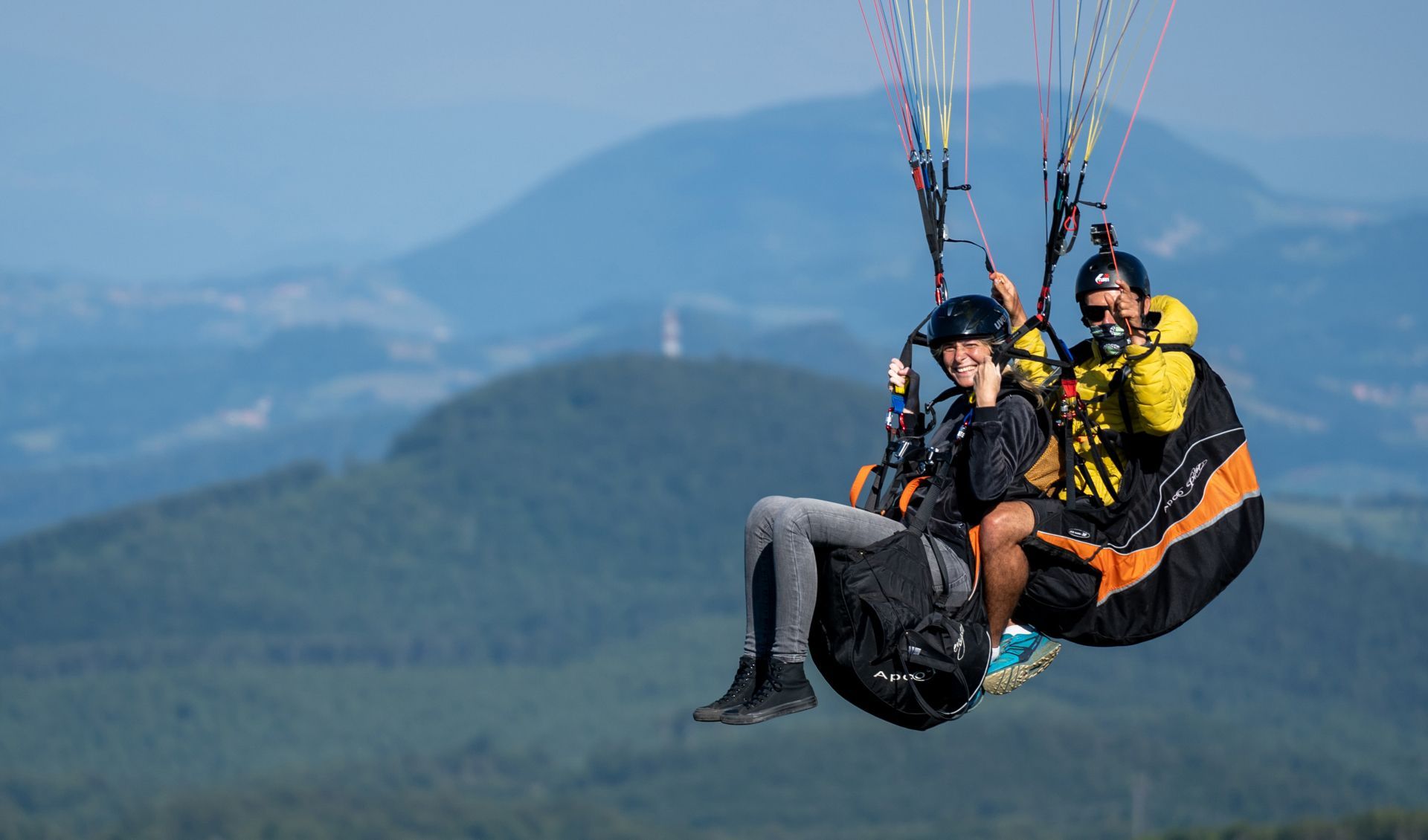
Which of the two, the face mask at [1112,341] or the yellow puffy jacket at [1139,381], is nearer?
the face mask at [1112,341]

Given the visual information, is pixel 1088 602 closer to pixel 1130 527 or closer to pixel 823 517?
pixel 1130 527

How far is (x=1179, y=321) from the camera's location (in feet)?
33.2

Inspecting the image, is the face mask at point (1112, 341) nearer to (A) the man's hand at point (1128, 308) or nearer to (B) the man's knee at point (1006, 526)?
(A) the man's hand at point (1128, 308)

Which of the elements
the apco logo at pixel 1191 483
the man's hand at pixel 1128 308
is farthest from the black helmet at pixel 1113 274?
the apco logo at pixel 1191 483

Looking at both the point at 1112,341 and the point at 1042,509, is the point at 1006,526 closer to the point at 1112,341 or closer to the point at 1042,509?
the point at 1042,509

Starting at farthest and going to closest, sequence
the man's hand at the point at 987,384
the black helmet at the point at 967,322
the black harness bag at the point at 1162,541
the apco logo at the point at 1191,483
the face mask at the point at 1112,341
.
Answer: the apco logo at the point at 1191,483, the black harness bag at the point at 1162,541, the black helmet at the point at 967,322, the man's hand at the point at 987,384, the face mask at the point at 1112,341

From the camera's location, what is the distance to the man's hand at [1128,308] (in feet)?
32.7

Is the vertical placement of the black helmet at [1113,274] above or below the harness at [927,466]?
above

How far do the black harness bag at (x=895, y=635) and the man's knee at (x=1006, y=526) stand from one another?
9.6 inches

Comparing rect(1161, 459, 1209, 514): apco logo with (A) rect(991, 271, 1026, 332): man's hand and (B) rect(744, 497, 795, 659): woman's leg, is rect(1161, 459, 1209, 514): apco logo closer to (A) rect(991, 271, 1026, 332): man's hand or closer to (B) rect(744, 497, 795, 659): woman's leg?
(A) rect(991, 271, 1026, 332): man's hand

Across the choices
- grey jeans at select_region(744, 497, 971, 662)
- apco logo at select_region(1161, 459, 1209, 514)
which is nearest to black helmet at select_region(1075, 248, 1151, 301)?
apco logo at select_region(1161, 459, 1209, 514)

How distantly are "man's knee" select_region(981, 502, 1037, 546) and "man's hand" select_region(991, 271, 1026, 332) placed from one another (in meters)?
1.16

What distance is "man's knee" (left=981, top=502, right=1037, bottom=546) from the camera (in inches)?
388

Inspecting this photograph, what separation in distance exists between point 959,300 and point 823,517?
4.26 feet
